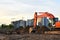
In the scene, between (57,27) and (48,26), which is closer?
(57,27)

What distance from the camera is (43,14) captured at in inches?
1661

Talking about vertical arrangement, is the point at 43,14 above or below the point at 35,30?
above

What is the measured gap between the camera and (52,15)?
4194 centimetres

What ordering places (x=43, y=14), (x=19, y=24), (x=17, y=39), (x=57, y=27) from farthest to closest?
(x=19, y=24)
(x=43, y=14)
(x=57, y=27)
(x=17, y=39)

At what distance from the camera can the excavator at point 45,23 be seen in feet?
133

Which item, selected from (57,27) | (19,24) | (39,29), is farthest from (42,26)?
(19,24)

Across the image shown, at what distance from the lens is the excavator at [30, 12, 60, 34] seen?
40.5 meters

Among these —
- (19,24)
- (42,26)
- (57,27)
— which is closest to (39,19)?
(42,26)

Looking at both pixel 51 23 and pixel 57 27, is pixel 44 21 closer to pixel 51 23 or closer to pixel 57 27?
pixel 51 23

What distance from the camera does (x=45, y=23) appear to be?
46.8 meters

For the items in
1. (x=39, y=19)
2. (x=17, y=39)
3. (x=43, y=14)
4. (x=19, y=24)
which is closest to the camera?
(x=17, y=39)

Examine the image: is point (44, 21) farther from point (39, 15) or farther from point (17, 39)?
point (17, 39)

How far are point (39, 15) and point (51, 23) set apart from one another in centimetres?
282

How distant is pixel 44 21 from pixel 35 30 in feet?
16.5
